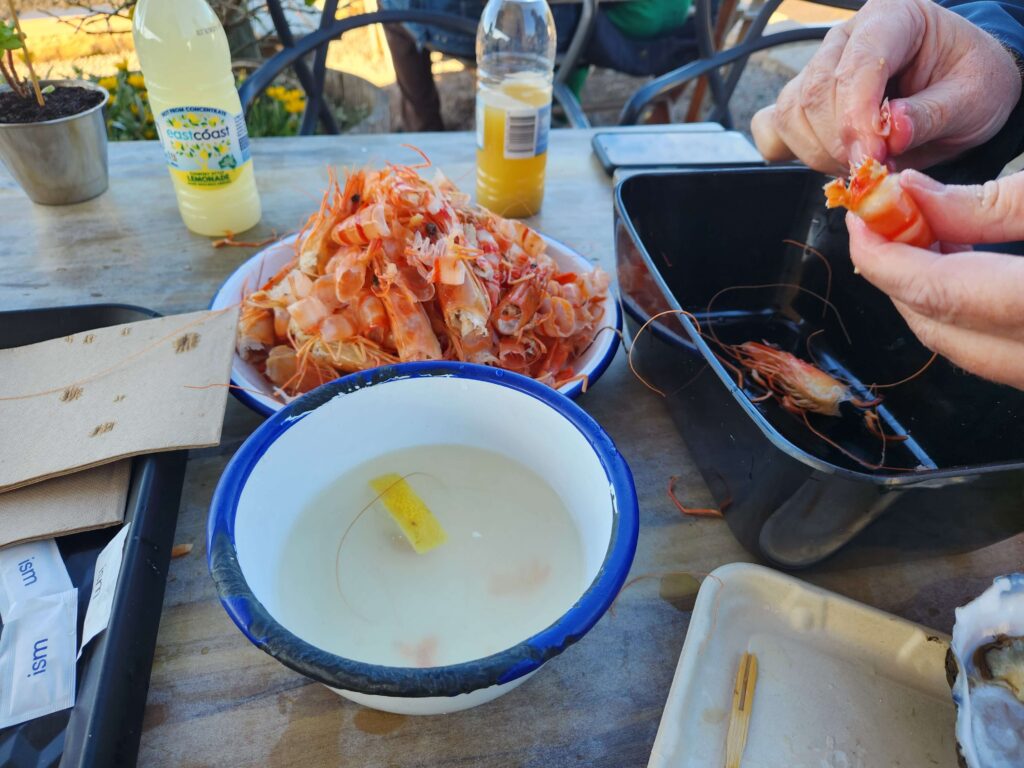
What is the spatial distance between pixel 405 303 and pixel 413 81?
1.99 meters

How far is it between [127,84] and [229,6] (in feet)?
1.13

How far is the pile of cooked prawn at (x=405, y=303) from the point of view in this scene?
2.33 feet

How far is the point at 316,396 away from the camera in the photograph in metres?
0.50

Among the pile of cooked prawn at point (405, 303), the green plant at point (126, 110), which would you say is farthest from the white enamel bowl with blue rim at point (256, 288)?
the green plant at point (126, 110)

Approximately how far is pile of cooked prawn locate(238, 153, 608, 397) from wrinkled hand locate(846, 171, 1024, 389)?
1.03 ft

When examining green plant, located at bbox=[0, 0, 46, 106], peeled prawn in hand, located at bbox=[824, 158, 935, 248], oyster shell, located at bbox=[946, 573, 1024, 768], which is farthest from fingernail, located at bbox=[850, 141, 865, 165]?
green plant, located at bbox=[0, 0, 46, 106]

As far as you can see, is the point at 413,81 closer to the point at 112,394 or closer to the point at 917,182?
the point at 112,394

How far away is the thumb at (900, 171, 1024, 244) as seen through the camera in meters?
0.48

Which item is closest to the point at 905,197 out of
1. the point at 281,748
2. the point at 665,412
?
the point at 665,412

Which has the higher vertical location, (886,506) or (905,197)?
(905,197)

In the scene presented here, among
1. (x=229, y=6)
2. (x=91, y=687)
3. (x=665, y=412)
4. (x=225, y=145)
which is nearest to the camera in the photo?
(x=91, y=687)

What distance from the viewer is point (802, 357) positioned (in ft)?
2.93

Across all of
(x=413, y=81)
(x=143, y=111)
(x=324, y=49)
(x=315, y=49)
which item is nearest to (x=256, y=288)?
(x=315, y=49)

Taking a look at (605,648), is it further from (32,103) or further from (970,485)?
(32,103)
